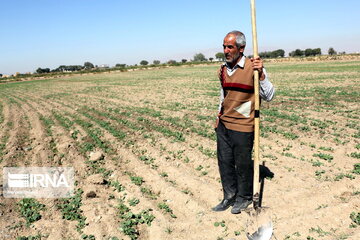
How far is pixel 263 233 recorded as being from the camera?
3508 mm

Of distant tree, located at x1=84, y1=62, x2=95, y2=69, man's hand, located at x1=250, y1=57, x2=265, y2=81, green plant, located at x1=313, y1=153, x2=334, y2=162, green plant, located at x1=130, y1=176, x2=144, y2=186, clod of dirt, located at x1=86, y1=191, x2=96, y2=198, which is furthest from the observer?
distant tree, located at x1=84, y1=62, x2=95, y2=69

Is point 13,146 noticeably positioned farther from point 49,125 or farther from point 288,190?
point 288,190

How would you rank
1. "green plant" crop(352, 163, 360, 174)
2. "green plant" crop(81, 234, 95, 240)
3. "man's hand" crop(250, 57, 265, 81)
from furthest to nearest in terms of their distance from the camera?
"green plant" crop(352, 163, 360, 174)
"green plant" crop(81, 234, 95, 240)
"man's hand" crop(250, 57, 265, 81)

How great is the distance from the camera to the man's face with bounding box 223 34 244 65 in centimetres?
370

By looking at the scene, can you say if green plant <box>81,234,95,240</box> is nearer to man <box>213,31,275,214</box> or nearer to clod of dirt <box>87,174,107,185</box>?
clod of dirt <box>87,174,107,185</box>

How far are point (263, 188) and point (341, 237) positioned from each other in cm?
157

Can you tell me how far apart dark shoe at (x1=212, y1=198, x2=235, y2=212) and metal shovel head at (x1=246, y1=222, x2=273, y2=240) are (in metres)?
0.82

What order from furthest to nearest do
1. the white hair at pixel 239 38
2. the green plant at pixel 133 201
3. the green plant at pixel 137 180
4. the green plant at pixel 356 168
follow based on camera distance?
the green plant at pixel 137 180 < the green plant at pixel 356 168 < the green plant at pixel 133 201 < the white hair at pixel 239 38

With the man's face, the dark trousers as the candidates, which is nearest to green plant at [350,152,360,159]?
the dark trousers

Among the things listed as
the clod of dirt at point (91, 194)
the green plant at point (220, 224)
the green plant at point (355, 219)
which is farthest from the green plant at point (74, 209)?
the green plant at point (355, 219)

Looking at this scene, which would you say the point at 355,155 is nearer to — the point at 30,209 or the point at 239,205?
the point at 239,205

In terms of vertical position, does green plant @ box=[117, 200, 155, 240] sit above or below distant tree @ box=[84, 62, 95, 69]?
below

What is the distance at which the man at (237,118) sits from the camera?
370 centimetres

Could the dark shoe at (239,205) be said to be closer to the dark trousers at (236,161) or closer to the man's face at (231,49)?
the dark trousers at (236,161)
